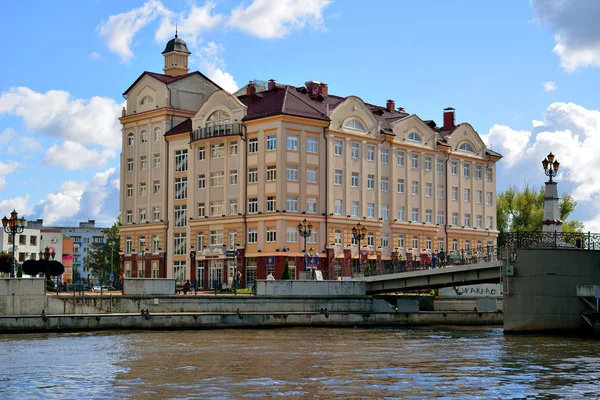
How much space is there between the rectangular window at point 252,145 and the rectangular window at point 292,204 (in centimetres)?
515

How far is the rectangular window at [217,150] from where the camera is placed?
87375 mm

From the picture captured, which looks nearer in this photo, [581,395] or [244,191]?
[581,395]

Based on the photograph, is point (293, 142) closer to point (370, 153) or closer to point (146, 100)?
point (370, 153)

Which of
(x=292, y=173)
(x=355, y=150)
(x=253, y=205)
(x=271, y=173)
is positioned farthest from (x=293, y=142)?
(x=355, y=150)

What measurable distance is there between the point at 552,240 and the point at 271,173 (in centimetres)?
3593

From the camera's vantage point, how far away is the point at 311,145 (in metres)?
85.1

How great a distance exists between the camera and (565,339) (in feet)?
154

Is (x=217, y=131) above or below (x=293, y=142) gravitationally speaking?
above

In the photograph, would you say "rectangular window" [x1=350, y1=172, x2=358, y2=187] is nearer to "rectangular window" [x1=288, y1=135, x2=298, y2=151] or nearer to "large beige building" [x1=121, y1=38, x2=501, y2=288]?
"large beige building" [x1=121, y1=38, x2=501, y2=288]

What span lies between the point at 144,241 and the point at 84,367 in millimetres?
60110

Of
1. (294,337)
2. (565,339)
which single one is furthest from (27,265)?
(565,339)

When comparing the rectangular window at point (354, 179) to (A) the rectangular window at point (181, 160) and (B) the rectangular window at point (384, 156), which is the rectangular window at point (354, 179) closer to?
(B) the rectangular window at point (384, 156)

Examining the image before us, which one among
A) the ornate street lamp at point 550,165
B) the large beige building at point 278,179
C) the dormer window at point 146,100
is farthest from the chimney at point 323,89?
the ornate street lamp at point 550,165

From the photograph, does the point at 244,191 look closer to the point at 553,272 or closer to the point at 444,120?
the point at 444,120
